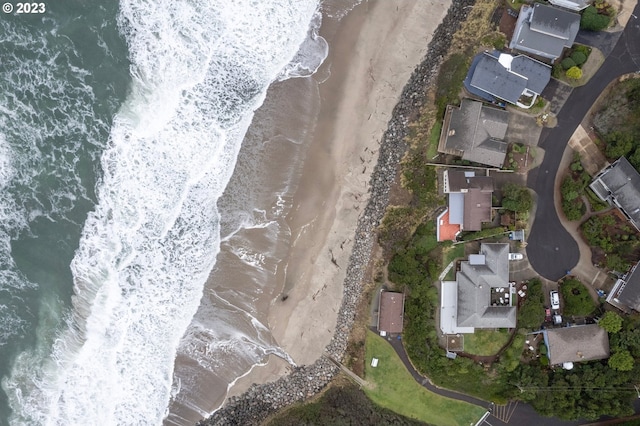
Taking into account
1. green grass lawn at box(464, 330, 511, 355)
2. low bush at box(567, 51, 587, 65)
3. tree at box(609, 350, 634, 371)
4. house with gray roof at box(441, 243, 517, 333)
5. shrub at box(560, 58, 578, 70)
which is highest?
low bush at box(567, 51, 587, 65)

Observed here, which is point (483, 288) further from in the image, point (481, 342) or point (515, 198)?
point (515, 198)

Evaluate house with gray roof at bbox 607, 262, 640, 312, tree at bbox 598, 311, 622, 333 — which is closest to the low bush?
house with gray roof at bbox 607, 262, 640, 312

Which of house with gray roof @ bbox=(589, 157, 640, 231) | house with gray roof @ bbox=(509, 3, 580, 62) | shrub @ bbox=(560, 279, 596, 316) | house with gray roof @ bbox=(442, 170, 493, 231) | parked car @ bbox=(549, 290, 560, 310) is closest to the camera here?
house with gray roof @ bbox=(509, 3, 580, 62)

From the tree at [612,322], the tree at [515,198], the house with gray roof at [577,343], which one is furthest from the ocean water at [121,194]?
the tree at [612,322]

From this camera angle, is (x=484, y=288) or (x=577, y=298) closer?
(x=577, y=298)

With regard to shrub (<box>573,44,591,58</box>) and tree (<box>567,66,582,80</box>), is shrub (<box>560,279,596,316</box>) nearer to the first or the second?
tree (<box>567,66,582,80</box>)

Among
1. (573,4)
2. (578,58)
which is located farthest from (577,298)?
(573,4)
